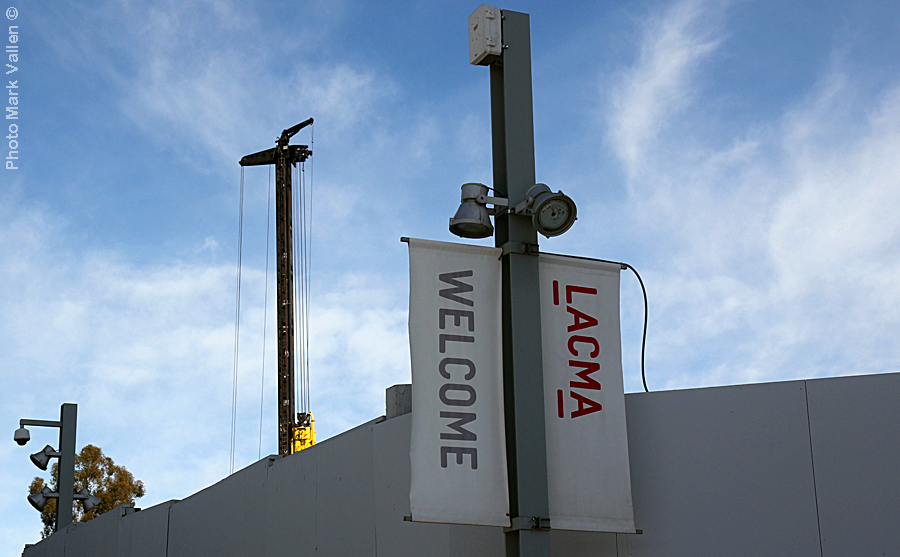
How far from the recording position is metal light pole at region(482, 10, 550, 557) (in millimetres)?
6496

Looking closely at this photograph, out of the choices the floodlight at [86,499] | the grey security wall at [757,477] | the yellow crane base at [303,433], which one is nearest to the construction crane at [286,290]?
the yellow crane base at [303,433]

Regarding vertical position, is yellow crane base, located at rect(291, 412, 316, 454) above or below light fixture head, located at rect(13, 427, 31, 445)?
above

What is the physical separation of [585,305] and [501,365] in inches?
30.6

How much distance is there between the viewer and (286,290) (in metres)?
44.0

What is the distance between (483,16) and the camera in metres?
7.21

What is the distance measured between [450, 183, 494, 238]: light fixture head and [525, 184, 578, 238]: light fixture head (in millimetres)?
310

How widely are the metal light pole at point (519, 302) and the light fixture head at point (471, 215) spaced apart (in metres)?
0.18

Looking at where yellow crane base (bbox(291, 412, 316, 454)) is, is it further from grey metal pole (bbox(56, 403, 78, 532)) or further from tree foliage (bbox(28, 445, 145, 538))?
grey metal pole (bbox(56, 403, 78, 532))

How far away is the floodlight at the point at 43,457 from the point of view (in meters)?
19.9

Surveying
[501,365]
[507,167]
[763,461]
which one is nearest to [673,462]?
[763,461]

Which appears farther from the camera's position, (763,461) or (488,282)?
(763,461)

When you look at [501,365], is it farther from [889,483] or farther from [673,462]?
[889,483]

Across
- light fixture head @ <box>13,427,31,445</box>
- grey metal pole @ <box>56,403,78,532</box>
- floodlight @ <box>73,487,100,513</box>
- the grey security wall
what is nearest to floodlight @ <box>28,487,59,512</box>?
grey metal pole @ <box>56,403,78,532</box>

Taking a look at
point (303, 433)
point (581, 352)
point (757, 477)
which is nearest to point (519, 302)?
point (581, 352)
